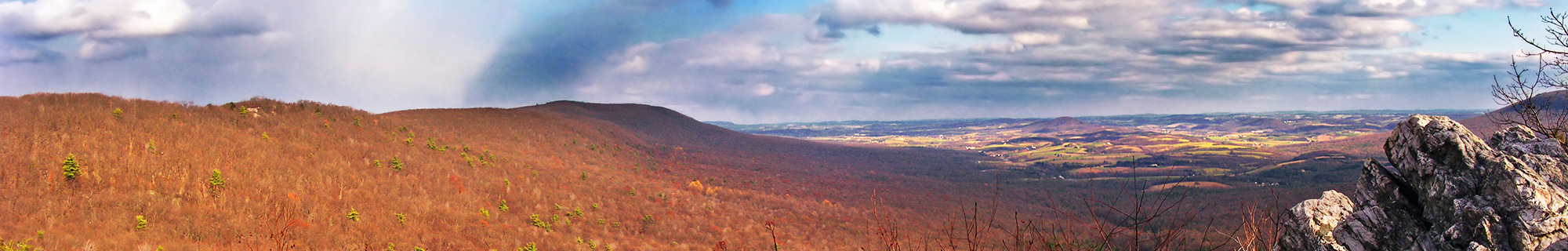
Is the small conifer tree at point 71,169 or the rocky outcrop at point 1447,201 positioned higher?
the small conifer tree at point 71,169

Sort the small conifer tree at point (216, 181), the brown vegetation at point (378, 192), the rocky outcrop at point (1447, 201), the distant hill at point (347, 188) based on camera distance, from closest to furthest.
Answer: the rocky outcrop at point (1447, 201) < the brown vegetation at point (378, 192) < the distant hill at point (347, 188) < the small conifer tree at point (216, 181)

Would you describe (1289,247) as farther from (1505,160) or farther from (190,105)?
(190,105)

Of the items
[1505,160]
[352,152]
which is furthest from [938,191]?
[1505,160]

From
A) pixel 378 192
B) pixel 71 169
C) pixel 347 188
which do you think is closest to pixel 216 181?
pixel 71 169

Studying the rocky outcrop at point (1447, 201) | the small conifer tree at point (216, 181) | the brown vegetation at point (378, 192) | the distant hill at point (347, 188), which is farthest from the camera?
the small conifer tree at point (216, 181)

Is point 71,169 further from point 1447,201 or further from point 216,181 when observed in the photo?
point 1447,201

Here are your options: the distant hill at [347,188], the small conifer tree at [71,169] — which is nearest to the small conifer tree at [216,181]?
the distant hill at [347,188]

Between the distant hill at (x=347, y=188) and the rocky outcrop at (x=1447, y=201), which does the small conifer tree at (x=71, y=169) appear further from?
the rocky outcrop at (x=1447, y=201)

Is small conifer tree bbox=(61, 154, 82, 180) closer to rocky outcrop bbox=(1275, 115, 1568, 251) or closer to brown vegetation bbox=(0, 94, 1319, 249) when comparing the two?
brown vegetation bbox=(0, 94, 1319, 249)

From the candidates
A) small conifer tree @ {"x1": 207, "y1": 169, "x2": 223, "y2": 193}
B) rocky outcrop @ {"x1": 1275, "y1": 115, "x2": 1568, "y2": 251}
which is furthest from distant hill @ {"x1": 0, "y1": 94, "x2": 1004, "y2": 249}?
rocky outcrop @ {"x1": 1275, "y1": 115, "x2": 1568, "y2": 251}
